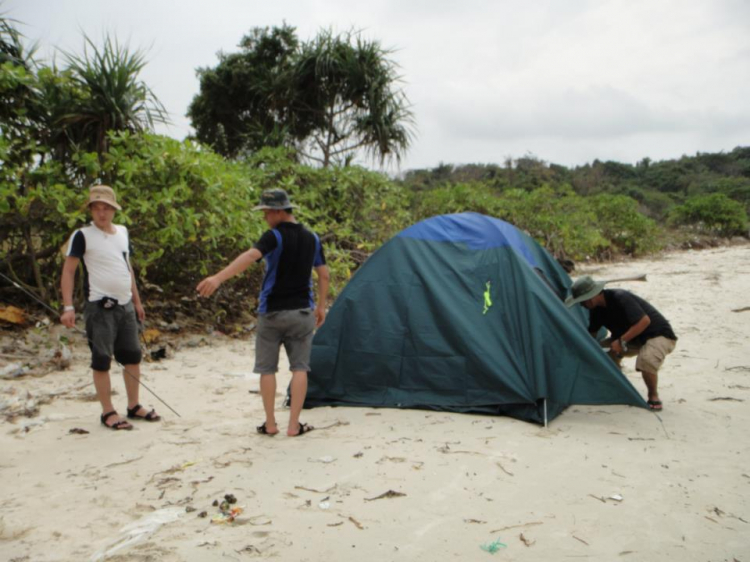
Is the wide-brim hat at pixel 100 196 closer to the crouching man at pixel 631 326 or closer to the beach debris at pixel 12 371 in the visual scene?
the beach debris at pixel 12 371

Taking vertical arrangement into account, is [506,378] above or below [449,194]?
below

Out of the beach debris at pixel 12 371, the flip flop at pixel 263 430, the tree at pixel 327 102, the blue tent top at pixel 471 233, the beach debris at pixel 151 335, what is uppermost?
the tree at pixel 327 102

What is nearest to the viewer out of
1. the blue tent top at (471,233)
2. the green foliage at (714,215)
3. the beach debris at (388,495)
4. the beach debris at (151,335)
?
the beach debris at (388,495)

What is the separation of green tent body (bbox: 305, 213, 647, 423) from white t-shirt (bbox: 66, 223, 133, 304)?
1.50 m

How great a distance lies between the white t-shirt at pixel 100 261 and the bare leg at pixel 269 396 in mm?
1098

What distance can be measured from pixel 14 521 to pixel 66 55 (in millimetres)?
4591

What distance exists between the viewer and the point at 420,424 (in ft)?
13.7

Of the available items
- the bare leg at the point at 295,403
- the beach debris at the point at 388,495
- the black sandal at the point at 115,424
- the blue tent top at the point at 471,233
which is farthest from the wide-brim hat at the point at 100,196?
the beach debris at the point at 388,495

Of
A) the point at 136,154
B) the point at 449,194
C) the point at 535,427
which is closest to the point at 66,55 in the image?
the point at 136,154

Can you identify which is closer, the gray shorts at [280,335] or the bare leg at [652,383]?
the gray shorts at [280,335]

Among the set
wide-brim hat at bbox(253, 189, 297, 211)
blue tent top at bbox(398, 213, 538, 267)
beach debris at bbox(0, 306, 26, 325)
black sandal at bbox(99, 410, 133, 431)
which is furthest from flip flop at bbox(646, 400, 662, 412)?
beach debris at bbox(0, 306, 26, 325)

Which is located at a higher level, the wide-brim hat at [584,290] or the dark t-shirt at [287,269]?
the dark t-shirt at [287,269]

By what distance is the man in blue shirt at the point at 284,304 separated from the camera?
3.83 metres

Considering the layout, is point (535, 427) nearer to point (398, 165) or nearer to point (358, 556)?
point (358, 556)
